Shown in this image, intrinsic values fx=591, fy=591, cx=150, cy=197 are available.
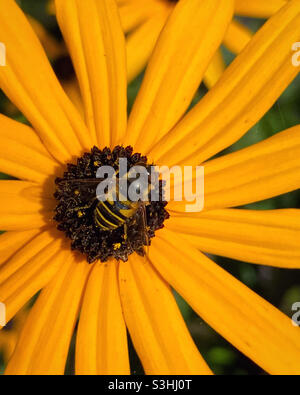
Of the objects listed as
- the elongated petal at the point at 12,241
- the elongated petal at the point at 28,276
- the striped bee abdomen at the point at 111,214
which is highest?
the striped bee abdomen at the point at 111,214

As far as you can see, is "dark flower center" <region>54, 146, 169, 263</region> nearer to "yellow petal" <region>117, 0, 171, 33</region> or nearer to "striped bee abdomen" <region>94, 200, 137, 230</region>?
"striped bee abdomen" <region>94, 200, 137, 230</region>

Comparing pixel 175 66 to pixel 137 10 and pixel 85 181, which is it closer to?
pixel 85 181

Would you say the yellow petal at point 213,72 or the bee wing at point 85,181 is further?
the yellow petal at point 213,72

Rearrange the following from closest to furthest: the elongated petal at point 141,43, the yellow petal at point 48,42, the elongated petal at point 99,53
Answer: the elongated petal at point 99,53
the elongated petal at point 141,43
the yellow petal at point 48,42

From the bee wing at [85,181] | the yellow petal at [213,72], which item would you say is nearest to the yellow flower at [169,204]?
the bee wing at [85,181]

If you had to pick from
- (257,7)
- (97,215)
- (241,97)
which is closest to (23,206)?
(97,215)

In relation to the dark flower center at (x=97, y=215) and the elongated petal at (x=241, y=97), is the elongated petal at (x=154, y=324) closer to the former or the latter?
the dark flower center at (x=97, y=215)

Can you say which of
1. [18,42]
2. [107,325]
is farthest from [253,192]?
[18,42]
